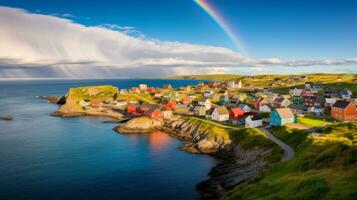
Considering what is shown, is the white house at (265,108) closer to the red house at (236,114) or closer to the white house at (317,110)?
the red house at (236,114)

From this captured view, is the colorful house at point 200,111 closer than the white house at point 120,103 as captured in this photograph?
Yes

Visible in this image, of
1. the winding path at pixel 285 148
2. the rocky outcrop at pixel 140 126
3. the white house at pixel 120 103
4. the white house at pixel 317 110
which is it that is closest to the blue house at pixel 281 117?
the winding path at pixel 285 148

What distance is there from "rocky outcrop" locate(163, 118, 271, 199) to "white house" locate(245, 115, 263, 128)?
605 inches

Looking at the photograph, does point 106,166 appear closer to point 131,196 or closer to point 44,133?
point 131,196

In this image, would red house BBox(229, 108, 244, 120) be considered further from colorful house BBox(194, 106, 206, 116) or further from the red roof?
colorful house BBox(194, 106, 206, 116)

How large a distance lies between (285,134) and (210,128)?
27.1m

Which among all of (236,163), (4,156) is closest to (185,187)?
(236,163)

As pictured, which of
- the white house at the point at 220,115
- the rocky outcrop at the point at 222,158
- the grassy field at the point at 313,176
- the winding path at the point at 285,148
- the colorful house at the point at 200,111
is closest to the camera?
the grassy field at the point at 313,176

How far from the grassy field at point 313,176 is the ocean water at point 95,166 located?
50.5 feet

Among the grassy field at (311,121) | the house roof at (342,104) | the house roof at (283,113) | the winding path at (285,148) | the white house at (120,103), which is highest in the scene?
the house roof at (342,104)

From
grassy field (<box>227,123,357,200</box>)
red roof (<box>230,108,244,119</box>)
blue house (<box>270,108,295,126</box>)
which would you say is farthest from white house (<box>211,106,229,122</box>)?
grassy field (<box>227,123,357,200</box>)

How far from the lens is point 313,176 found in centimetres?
4325

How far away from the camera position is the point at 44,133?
387 ft

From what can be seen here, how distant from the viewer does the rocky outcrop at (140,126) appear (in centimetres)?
12219
